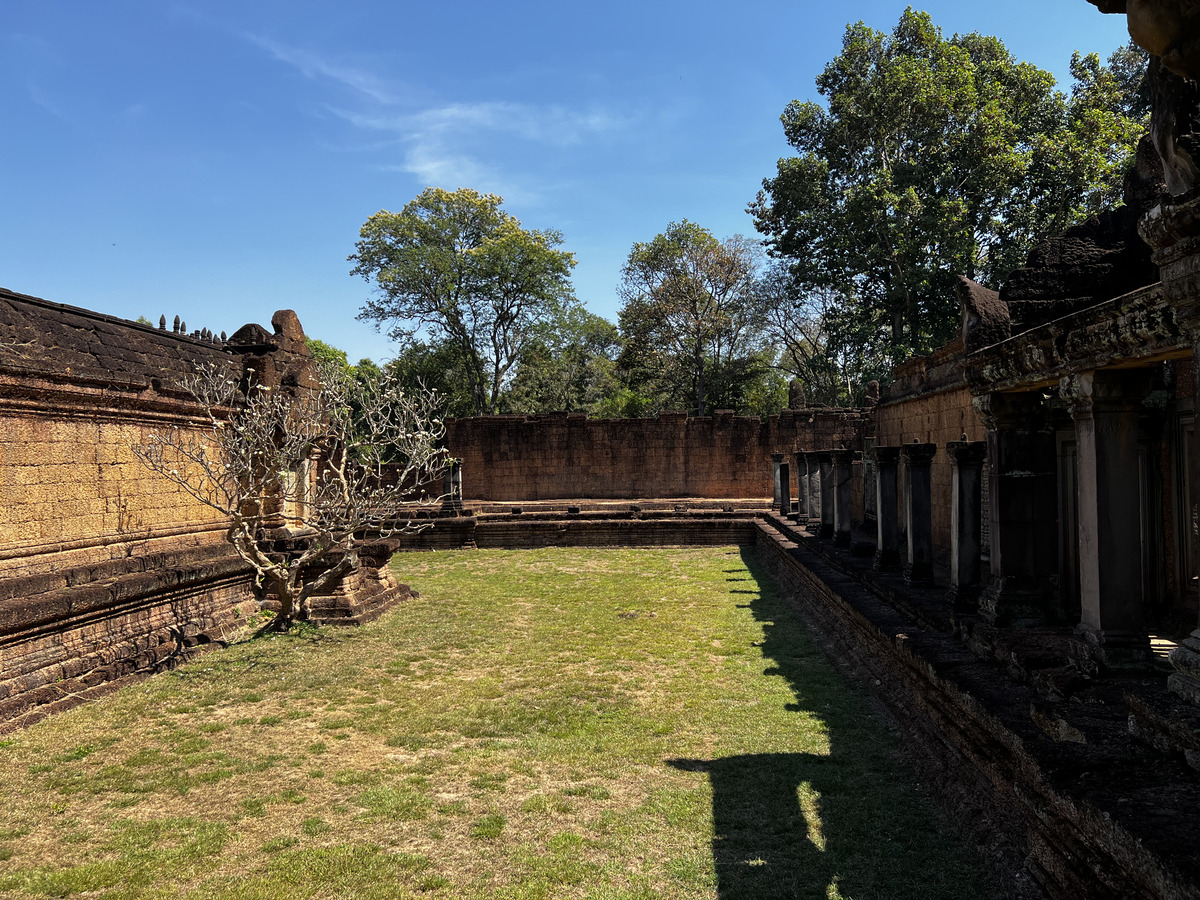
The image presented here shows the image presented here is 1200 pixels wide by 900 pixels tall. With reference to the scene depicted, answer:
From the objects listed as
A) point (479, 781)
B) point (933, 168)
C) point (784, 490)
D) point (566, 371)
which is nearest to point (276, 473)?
point (479, 781)

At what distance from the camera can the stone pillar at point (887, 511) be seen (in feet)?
23.6

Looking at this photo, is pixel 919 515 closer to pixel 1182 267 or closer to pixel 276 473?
pixel 1182 267

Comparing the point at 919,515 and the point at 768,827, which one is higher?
the point at 919,515

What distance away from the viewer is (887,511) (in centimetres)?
721

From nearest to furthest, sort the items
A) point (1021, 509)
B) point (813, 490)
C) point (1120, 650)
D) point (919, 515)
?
point (1120, 650) → point (1021, 509) → point (919, 515) → point (813, 490)

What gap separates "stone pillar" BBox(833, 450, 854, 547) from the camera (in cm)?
963

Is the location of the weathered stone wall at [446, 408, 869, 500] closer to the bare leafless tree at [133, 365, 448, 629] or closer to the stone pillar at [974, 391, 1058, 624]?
the bare leafless tree at [133, 365, 448, 629]

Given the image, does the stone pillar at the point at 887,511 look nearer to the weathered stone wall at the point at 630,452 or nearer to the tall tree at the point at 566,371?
the weathered stone wall at the point at 630,452

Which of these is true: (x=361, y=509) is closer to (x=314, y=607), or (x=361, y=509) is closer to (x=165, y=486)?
(x=314, y=607)

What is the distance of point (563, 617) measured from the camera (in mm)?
8422

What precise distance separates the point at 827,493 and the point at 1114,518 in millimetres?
7520

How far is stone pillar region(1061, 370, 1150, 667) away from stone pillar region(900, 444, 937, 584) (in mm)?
2704

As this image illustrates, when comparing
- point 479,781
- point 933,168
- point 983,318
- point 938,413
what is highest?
point 933,168

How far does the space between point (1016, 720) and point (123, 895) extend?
3.98 m
